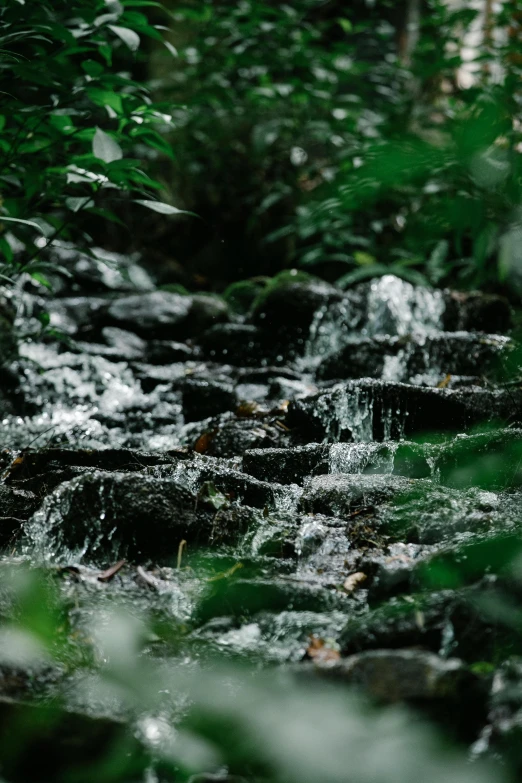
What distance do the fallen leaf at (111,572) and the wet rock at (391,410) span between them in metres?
1.81

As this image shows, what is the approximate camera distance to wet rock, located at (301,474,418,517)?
260cm

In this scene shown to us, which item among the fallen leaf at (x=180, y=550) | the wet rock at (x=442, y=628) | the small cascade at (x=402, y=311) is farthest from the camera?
the small cascade at (x=402, y=311)

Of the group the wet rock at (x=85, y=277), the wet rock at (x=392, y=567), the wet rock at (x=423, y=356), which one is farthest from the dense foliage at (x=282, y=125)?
the wet rock at (x=392, y=567)

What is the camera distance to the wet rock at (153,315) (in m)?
6.50

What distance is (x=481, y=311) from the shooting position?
6.27m

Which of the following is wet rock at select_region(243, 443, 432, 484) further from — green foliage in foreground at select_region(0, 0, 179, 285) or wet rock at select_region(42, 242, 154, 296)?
wet rock at select_region(42, 242, 154, 296)

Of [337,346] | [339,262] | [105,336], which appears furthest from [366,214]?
[105,336]

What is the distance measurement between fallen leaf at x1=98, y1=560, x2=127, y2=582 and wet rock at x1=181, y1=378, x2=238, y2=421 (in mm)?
2650

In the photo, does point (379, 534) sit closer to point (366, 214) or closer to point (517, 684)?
point (517, 684)

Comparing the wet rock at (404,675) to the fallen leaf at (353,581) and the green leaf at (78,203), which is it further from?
the green leaf at (78,203)

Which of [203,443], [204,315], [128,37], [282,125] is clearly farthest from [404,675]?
[282,125]

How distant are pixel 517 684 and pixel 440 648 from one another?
0.25m

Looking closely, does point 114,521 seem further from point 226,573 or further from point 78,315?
point 78,315

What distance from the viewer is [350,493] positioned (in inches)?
104
